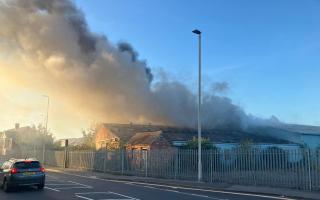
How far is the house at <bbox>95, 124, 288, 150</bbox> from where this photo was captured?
1756 inches

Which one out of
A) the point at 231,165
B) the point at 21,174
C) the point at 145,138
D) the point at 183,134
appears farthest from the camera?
the point at 183,134

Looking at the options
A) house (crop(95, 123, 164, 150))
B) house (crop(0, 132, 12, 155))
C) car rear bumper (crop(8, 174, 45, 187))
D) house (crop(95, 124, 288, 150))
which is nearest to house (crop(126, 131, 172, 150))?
house (crop(95, 124, 288, 150))

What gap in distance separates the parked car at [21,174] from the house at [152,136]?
2268cm

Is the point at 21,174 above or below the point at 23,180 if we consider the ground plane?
above

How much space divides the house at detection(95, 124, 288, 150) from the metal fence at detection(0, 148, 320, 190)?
6671mm

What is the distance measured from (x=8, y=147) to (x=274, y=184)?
3402 inches

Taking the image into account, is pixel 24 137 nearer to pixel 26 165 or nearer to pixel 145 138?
pixel 145 138

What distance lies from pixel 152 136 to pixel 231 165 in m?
20.8

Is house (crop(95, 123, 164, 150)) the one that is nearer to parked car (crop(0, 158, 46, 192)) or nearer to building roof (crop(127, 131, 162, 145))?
building roof (crop(127, 131, 162, 145))

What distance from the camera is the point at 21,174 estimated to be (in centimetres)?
2022

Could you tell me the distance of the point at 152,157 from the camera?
1256 inches

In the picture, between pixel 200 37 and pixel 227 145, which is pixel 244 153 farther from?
pixel 227 145

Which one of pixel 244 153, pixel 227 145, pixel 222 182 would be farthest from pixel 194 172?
pixel 227 145

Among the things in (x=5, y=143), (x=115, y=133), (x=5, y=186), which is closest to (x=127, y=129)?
(x=115, y=133)
